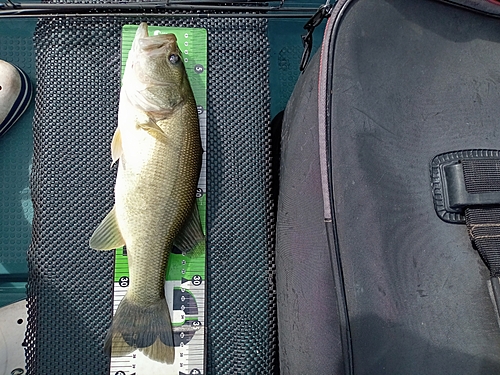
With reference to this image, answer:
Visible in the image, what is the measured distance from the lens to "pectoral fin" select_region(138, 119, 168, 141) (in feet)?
4.78

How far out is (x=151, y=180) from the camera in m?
1.46

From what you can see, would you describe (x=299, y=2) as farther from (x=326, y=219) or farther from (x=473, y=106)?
(x=326, y=219)

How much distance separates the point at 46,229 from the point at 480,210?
138 cm

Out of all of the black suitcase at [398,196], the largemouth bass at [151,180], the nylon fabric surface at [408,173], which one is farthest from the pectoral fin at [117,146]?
the nylon fabric surface at [408,173]

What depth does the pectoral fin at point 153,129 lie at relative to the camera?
4.78 feet

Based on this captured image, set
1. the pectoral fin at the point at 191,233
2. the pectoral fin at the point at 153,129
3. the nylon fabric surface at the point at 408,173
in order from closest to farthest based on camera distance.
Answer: the nylon fabric surface at the point at 408,173
the pectoral fin at the point at 153,129
the pectoral fin at the point at 191,233

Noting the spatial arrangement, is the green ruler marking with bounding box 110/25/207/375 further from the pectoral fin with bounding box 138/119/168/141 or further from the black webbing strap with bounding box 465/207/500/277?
the black webbing strap with bounding box 465/207/500/277

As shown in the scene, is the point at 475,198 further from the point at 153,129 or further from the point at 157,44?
the point at 157,44

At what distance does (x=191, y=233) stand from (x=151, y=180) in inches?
9.6

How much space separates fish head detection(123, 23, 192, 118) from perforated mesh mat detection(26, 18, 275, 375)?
194 millimetres

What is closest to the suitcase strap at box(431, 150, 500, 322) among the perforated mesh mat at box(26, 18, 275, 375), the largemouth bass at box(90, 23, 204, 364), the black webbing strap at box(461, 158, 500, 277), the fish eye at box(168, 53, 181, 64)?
the black webbing strap at box(461, 158, 500, 277)

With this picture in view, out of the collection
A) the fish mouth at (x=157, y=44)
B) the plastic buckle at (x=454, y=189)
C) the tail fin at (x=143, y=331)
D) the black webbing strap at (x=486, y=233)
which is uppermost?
the fish mouth at (x=157, y=44)

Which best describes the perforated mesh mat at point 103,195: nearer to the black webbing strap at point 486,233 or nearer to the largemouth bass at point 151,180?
the largemouth bass at point 151,180

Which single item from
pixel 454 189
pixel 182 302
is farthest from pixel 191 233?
pixel 454 189
